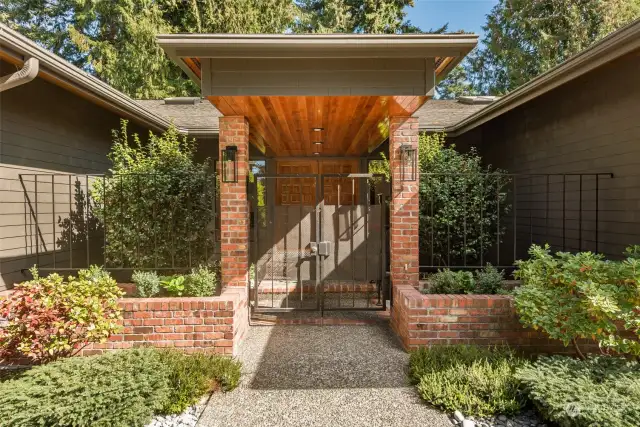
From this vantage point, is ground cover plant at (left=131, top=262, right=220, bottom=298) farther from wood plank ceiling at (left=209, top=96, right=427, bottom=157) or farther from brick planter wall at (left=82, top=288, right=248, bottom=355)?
wood plank ceiling at (left=209, top=96, right=427, bottom=157)

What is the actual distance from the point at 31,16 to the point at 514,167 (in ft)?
70.3

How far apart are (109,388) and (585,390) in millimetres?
3587

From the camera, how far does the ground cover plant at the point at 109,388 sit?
250cm

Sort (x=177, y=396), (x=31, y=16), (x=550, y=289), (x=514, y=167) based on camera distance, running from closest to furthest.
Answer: (x=177, y=396)
(x=550, y=289)
(x=514, y=167)
(x=31, y=16)

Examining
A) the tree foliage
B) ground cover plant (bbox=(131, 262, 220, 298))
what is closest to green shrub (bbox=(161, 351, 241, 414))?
ground cover plant (bbox=(131, 262, 220, 298))

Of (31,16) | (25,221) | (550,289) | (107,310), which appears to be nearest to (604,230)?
(550,289)

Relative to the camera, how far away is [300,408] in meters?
2.97

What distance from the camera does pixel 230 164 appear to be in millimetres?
4441

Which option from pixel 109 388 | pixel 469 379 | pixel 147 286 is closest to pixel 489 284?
pixel 469 379

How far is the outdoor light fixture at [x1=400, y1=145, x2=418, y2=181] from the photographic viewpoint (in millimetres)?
4426

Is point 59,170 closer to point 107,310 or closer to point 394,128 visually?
point 107,310

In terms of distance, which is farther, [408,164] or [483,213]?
[483,213]

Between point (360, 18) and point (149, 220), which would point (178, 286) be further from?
point (360, 18)

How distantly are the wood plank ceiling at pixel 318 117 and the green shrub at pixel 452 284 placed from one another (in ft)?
6.82
